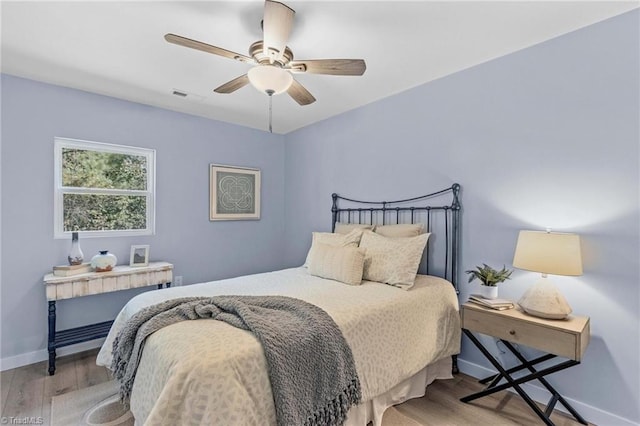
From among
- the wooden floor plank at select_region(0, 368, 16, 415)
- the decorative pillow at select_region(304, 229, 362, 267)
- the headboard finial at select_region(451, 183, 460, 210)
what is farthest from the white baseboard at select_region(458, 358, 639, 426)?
the wooden floor plank at select_region(0, 368, 16, 415)

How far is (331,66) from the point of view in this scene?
1.98 metres

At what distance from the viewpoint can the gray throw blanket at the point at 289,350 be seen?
1436 millimetres

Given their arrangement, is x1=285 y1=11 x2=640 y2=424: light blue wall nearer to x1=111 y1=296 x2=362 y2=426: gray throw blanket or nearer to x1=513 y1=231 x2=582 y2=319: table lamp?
x1=513 y1=231 x2=582 y2=319: table lamp

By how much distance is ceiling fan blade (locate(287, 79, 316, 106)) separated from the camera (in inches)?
89.4

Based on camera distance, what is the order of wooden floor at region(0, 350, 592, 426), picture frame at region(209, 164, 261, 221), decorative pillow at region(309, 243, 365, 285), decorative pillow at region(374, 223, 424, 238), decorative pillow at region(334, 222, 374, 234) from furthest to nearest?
picture frame at region(209, 164, 261, 221) < decorative pillow at region(334, 222, 374, 234) < decorative pillow at region(374, 223, 424, 238) < decorative pillow at region(309, 243, 365, 285) < wooden floor at region(0, 350, 592, 426)

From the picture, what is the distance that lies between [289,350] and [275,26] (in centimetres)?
171

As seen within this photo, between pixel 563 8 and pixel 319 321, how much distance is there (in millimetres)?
2320

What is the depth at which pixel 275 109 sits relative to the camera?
11.8 feet

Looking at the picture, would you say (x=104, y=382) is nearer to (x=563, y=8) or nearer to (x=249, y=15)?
(x=249, y=15)

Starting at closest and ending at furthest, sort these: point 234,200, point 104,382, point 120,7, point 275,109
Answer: point 120,7 → point 104,382 → point 275,109 → point 234,200

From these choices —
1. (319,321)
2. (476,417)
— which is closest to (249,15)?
(319,321)

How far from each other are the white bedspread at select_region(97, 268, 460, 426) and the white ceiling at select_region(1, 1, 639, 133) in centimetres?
176

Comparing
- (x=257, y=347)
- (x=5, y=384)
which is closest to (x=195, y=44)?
(x=257, y=347)

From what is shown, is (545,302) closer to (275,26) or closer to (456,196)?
(456,196)
